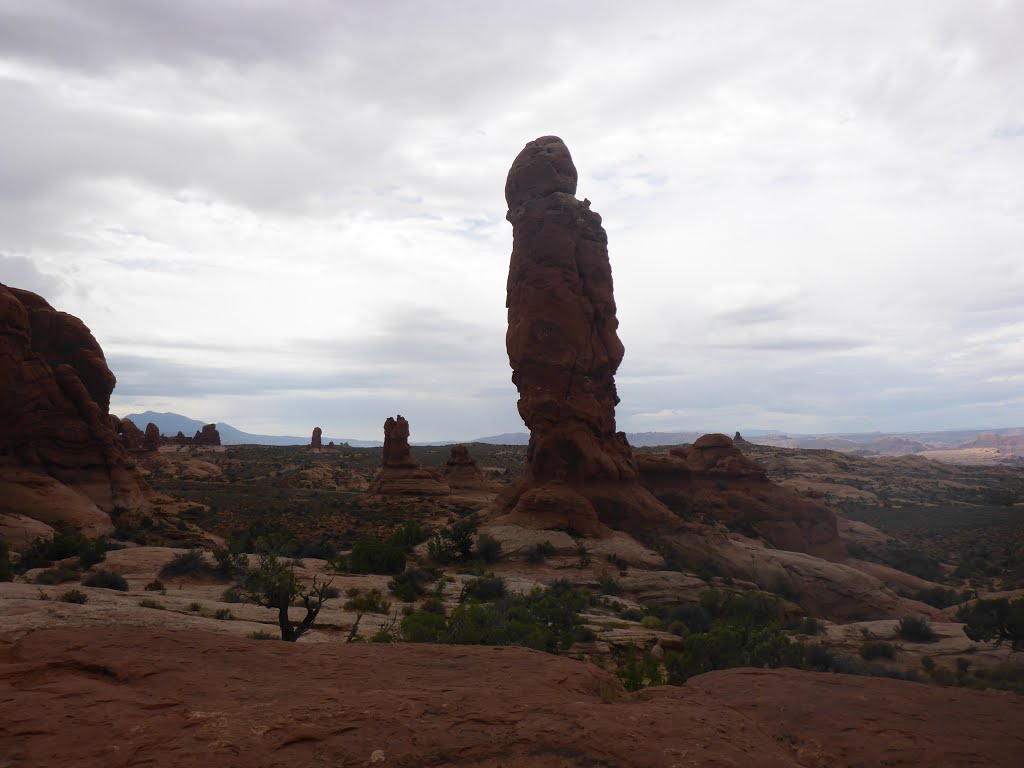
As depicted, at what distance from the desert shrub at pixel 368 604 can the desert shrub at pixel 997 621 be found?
14.1 metres

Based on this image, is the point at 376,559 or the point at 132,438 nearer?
the point at 376,559

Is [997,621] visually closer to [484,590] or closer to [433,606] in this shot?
[484,590]

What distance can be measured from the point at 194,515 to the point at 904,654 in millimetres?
30251

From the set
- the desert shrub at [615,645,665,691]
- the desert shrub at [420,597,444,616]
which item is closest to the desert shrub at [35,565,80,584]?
the desert shrub at [420,597,444,616]

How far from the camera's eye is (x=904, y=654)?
50.8 ft

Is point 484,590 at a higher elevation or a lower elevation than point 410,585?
lower

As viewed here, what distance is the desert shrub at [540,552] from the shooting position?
2284cm

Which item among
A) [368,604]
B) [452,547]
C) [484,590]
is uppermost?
[368,604]

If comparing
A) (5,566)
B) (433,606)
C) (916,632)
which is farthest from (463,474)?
(5,566)

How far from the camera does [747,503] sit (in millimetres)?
34312

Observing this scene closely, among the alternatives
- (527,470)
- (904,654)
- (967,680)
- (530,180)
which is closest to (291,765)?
(967,680)

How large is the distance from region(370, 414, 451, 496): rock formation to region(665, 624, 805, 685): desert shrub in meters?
32.8

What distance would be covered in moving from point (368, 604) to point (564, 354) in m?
16.1

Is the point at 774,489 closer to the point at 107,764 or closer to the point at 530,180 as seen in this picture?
the point at 530,180
